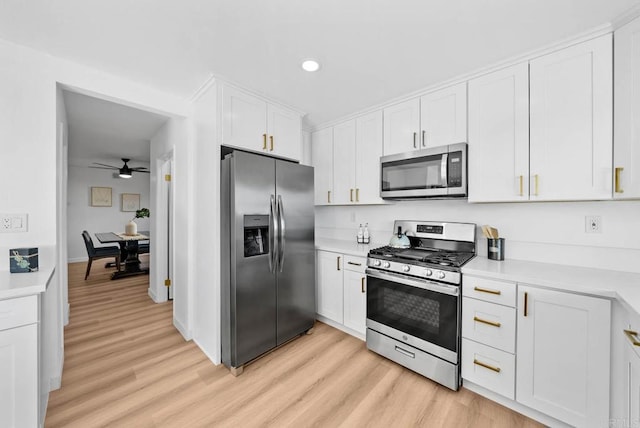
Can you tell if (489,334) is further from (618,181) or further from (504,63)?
(504,63)

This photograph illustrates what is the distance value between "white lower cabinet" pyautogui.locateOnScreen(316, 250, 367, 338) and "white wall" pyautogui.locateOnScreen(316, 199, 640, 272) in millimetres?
901

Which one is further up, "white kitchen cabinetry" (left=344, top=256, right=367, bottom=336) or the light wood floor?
"white kitchen cabinetry" (left=344, top=256, right=367, bottom=336)

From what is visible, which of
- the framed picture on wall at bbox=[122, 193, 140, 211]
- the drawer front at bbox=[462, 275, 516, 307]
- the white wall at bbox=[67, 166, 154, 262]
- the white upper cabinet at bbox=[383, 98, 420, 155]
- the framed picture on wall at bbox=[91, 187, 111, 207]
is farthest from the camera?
the framed picture on wall at bbox=[122, 193, 140, 211]

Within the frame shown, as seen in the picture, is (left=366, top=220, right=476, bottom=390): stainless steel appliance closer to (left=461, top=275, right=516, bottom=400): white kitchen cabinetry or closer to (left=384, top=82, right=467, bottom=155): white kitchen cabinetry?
(left=461, top=275, right=516, bottom=400): white kitchen cabinetry

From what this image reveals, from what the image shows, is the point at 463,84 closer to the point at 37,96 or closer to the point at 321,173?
the point at 321,173

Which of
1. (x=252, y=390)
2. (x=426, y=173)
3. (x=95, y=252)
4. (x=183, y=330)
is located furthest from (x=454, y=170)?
(x=95, y=252)

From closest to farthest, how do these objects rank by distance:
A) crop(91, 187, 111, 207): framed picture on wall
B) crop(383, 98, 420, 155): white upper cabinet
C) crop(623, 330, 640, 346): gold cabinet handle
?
1. crop(623, 330, 640, 346): gold cabinet handle
2. crop(383, 98, 420, 155): white upper cabinet
3. crop(91, 187, 111, 207): framed picture on wall

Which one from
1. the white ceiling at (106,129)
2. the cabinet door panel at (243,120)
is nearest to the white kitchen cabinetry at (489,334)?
the cabinet door panel at (243,120)

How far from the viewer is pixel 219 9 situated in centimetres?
145

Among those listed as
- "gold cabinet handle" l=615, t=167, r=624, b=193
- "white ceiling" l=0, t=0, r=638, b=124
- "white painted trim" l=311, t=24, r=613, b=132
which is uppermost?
"white ceiling" l=0, t=0, r=638, b=124

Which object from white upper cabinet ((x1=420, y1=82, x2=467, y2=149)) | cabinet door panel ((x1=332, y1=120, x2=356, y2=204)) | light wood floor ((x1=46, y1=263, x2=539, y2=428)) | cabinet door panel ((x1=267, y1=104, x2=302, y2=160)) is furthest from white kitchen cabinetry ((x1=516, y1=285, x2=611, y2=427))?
cabinet door panel ((x1=267, y1=104, x2=302, y2=160))

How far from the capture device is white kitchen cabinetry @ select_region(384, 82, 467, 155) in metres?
2.19

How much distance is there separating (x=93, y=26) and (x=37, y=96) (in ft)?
2.37

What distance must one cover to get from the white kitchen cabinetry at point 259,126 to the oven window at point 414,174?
1.04 m
